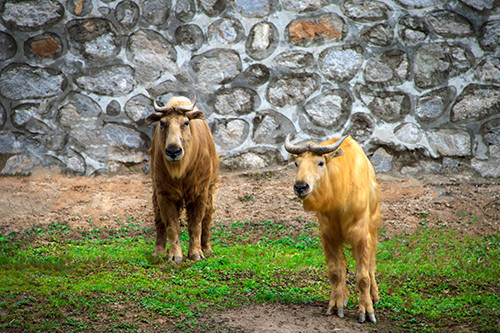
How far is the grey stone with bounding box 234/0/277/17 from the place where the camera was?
8.25m

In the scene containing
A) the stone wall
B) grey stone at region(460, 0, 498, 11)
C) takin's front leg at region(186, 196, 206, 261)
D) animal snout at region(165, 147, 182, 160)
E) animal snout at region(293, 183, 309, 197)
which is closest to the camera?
animal snout at region(293, 183, 309, 197)

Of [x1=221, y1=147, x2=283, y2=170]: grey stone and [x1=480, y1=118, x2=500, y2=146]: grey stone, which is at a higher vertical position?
[x1=480, y1=118, x2=500, y2=146]: grey stone

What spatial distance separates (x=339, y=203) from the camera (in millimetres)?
4582

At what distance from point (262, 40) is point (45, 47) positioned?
3.30 meters

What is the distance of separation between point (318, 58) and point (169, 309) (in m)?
5.05

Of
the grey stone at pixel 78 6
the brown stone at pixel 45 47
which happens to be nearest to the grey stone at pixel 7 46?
the brown stone at pixel 45 47

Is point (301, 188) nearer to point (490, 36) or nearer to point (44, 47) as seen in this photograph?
point (490, 36)

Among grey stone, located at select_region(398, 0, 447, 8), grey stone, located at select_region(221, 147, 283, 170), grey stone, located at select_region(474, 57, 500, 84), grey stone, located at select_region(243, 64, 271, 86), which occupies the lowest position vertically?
grey stone, located at select_region(221, 147, 283, 170)

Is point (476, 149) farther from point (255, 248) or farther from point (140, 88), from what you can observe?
point (140, 88)

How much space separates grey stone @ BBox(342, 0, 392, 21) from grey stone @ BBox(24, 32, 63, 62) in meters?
4.41

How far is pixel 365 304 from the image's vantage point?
4609 millimetres

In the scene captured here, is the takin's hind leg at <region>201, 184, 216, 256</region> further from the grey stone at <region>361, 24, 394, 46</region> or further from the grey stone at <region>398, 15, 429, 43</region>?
the grey stone at <region>398, 15, 429, 43</region>

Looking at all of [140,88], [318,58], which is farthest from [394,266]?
[140,88]

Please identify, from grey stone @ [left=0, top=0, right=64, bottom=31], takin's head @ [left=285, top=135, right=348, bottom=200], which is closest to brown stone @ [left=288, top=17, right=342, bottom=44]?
grey stone @ [left=0, top=0, right=64, bottom=31]
